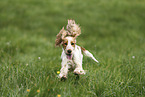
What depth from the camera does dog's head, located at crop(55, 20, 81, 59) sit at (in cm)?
259

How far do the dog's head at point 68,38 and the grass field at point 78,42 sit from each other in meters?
0.45

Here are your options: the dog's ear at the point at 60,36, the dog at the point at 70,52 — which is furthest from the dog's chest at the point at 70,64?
the dog's ear at the point at 60,36

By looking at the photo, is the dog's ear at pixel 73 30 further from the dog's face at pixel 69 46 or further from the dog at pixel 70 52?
the dog's face at pixel 69 46

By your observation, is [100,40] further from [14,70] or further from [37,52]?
[14,70]

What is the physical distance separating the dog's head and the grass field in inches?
17.7

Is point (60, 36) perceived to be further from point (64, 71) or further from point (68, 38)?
point (64, 71)

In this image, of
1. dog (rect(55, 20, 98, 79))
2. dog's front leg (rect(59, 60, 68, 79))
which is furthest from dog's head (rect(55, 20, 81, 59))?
dog's front leg (rect(59, 60, 68, 79))

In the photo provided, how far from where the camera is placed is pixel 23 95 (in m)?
2.22

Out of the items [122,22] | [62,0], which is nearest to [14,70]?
[122,22]

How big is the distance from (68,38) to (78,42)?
2.91 metres

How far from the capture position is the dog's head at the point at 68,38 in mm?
2589

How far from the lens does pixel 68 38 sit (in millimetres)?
2666

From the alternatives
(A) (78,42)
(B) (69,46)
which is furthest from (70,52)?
(A) (78,42)

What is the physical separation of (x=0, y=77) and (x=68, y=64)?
1.01 m
